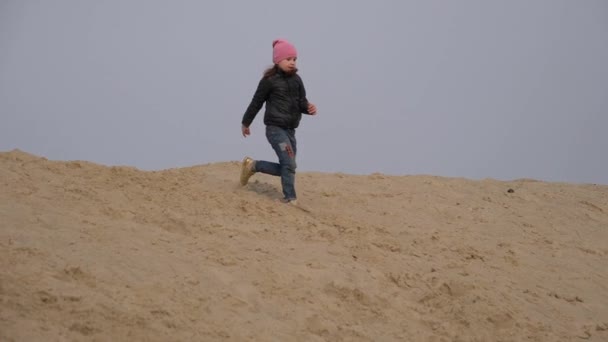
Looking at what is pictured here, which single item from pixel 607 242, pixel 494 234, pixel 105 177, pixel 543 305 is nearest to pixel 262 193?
pixel 105 177

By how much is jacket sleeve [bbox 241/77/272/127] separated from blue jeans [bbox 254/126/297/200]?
0.16 m

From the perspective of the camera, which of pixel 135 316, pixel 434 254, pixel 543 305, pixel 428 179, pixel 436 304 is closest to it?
pixel 135 316

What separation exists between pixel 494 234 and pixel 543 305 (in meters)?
1.22

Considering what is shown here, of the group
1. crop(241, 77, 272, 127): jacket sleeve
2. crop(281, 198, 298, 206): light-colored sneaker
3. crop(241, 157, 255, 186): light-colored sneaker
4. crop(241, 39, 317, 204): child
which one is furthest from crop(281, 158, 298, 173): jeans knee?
crop(241, 77, 272, 127): jacket sleeve

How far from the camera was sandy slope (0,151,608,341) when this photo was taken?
11.3ft

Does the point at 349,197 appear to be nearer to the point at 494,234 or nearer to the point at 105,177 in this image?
the point at 494,234

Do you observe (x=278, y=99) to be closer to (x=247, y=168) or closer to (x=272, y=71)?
(x=272, y=71)

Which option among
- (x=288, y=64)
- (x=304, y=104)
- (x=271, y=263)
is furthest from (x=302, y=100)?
(x=271, y=263)

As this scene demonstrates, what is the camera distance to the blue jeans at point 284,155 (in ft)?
17.8

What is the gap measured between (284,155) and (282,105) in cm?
37

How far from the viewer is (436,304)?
13.8ft

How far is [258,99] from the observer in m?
5.46

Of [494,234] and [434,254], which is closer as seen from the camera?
[434,254]

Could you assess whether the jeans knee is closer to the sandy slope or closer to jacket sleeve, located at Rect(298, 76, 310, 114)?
the sandy slope
